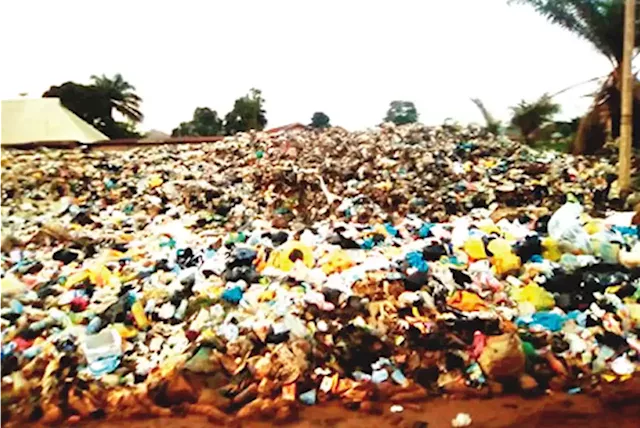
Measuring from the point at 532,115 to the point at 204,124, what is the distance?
6.22m

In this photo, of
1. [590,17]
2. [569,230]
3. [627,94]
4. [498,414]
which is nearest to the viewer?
[498,414]

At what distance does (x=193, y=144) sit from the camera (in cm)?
1006

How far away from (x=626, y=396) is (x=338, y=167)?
5.22m

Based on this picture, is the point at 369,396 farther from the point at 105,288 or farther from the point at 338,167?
A: the point at 338,167

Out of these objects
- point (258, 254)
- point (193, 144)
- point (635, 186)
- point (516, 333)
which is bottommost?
point (516, 333)

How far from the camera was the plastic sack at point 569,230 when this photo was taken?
3900mm

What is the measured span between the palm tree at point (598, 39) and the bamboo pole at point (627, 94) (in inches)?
85.5

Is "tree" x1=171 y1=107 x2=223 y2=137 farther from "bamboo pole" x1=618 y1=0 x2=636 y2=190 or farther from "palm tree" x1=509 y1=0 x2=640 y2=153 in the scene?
"bamboo pole" x1=618 y1=0 x2=636 y2=190

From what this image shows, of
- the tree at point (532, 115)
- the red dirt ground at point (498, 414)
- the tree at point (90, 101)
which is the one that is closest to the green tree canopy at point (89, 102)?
the tree at point (90, 101)

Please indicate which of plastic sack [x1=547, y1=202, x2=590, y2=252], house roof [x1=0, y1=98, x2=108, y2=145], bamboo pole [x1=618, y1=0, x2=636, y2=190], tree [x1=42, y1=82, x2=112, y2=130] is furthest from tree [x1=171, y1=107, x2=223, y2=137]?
plastic sack [x1=547, y1=202, x2=590, y2=252]

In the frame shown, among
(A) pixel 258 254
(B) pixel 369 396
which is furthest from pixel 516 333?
(A) pixel 258 254

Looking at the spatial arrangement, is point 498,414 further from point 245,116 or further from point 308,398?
point 245,116

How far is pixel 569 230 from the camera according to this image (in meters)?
3.99

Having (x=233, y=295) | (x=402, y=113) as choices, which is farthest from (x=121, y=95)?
(x=233, y=295)
